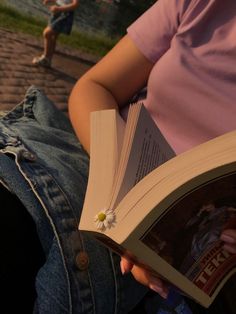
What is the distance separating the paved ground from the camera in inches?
158

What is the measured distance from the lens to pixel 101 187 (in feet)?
3.12

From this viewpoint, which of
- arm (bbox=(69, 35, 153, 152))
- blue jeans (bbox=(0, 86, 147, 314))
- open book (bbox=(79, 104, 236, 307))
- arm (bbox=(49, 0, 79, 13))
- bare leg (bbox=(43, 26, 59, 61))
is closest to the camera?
open book (bbox=(79, 104, 236, 307))

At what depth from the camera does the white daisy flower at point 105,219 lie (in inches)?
33.5

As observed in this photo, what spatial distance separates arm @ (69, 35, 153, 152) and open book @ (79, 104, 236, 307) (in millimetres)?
395

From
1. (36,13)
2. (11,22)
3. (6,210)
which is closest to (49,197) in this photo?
(6,210)

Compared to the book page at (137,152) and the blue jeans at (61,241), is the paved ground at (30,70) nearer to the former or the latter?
the blue jeans at (61,241)

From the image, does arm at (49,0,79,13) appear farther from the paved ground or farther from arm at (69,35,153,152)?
arm at (69,35,153,152)

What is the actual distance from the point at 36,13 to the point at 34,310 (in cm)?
572

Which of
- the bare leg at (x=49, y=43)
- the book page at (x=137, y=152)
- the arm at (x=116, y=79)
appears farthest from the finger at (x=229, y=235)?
the bare leg at (x=49, y=43)

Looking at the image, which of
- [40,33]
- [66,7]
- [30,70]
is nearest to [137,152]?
[30,70]

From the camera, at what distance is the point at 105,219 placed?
0.86 m

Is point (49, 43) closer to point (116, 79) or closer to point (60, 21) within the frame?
point (60, 21)

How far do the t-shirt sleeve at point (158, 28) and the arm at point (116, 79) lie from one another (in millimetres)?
26

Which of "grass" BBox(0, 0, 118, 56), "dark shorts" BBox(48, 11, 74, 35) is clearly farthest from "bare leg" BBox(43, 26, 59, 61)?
"grass" BBox(0, 0, 118, 56)
